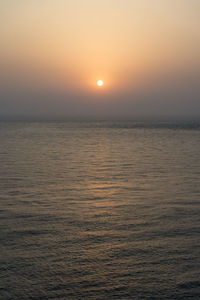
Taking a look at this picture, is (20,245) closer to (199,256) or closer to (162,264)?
(162,264)

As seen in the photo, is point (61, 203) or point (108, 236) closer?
point (108, 236)

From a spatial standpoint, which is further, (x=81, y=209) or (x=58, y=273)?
(x=81, y=209)

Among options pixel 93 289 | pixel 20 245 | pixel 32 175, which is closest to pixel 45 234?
pixel 20 245

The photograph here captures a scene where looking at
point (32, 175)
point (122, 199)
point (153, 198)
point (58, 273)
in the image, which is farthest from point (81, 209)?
point (32, 175)

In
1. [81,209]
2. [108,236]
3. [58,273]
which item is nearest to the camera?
[58,273]

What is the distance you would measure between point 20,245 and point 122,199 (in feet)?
17.6

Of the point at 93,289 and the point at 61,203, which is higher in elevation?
the point at 61,203

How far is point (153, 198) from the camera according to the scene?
39.6ft

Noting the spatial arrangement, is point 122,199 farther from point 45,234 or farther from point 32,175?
point 32,175

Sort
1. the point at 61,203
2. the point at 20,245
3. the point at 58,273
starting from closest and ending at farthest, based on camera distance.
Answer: the point at 58,273, the point at 20,245, the point at 61,203

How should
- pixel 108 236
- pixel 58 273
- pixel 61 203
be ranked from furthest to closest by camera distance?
pixel 61 203 → pixel 108 236 → pixel 58 273

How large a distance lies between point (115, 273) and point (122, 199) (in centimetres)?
579

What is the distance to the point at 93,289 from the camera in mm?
5719

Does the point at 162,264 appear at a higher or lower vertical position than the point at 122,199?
lower
